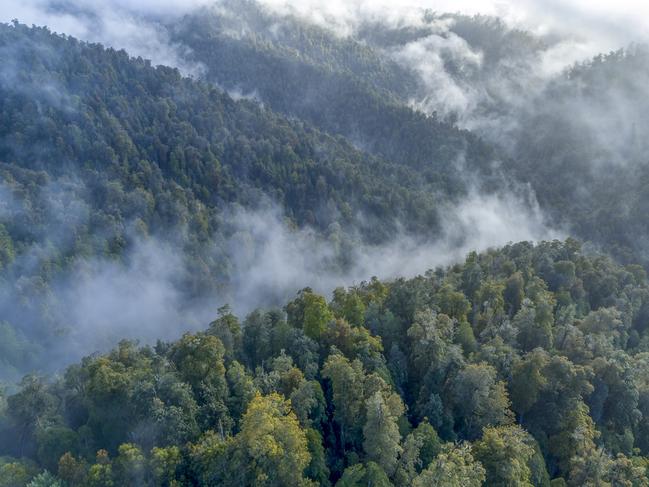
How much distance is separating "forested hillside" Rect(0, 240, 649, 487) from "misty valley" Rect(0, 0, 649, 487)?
24 centimetres

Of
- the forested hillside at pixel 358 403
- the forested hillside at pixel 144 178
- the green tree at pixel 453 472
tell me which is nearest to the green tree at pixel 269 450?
the forested hillside at pixel 358 403

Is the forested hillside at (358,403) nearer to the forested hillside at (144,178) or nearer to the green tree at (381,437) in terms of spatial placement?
the green tree at (381,437)

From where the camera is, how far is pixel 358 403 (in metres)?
54.1

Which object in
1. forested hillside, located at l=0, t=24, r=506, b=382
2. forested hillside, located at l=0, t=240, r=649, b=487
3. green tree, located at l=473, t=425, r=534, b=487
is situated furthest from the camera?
forested hillside, located at l=0, t=24, r=506, b=382

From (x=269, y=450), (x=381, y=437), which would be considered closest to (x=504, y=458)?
(x=381, y=437)

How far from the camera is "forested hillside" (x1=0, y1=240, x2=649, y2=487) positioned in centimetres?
4541

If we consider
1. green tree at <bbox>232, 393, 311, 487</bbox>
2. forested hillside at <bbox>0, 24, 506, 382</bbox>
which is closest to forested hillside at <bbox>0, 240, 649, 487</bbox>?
green tree at <bbox>232, 393, 311, 487</bbox>

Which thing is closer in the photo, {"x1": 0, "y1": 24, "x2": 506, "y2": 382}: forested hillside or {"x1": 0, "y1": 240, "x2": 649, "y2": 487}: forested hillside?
{"x1": 0, "y1": 240, "x2": 649, "y2": 487}: forested hillside

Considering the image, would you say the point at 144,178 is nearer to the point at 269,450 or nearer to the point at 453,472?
the point at 269,450

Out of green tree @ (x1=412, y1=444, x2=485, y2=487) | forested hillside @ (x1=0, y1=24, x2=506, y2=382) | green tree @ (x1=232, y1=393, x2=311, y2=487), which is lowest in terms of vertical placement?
green tree @ (x1=412, y1=444, x2=485, y2=487)

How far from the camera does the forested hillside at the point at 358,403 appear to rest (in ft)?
149

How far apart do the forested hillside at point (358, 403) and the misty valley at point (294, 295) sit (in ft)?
0.78

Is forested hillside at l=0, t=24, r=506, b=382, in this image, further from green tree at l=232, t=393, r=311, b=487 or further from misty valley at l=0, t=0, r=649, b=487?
green tree at l=232, t=393, r=311, b=487

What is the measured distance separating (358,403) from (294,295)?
6959cm
